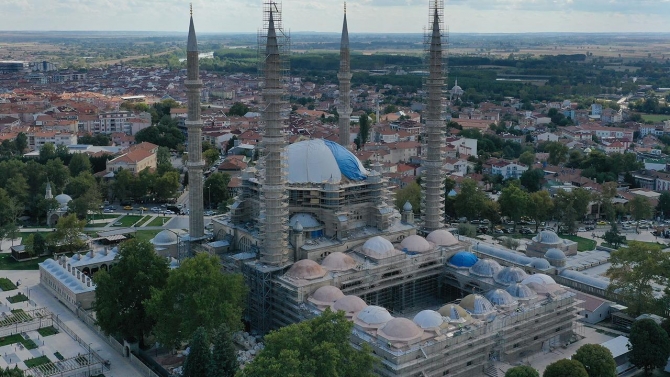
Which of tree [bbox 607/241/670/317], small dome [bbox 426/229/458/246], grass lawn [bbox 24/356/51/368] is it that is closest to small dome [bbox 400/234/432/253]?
small dome [bbox 426/229/458/246]

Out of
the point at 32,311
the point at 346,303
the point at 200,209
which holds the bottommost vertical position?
the point at 32,311

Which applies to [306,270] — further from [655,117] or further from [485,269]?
[655,117]

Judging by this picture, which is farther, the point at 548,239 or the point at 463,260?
the point at 548,239

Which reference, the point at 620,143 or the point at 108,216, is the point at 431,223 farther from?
the point at 620,143

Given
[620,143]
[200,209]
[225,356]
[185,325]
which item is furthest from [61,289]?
[620,143]

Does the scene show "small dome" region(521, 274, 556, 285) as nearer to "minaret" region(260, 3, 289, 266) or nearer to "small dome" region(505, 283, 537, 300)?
"small dome" region(505, 283, 537, 300)

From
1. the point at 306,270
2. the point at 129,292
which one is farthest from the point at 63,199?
the point at 306,270

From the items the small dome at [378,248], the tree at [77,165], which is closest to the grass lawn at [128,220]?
the tree at [77,165]
